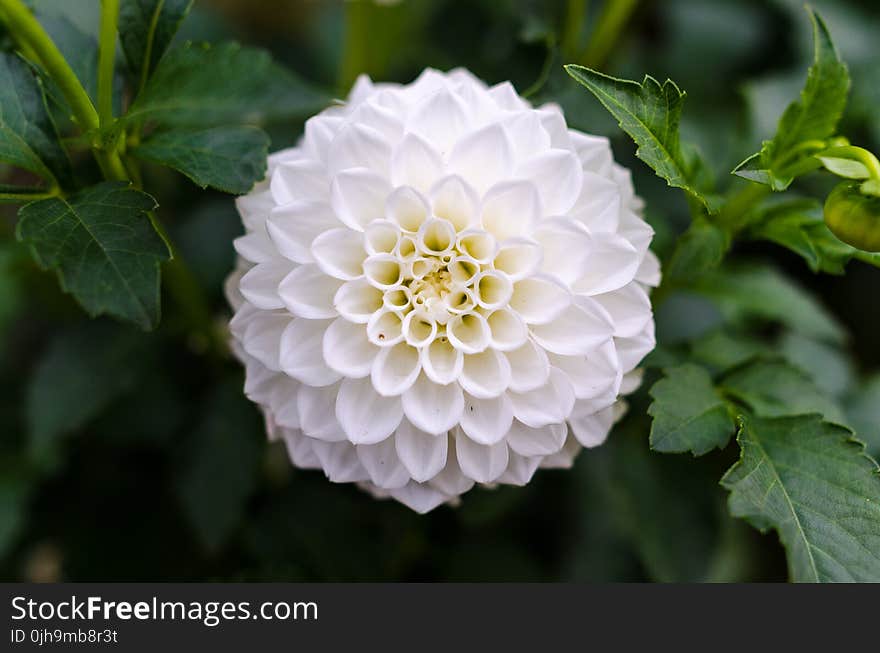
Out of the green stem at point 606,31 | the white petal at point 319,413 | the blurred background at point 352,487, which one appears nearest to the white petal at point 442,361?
the white petal at point 319,413

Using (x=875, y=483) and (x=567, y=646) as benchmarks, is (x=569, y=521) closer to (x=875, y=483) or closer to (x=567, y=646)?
(x=567, y=646)

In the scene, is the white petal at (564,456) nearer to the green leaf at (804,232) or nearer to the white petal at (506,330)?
the white petal at (506,330)

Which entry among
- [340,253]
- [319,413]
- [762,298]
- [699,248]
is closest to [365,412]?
[319,413]

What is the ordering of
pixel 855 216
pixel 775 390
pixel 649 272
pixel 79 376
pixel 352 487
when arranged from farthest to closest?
pixel 352 487 < pixel 79 376 < pixel 775 390 < pixel 649 272 < pixel 855 216

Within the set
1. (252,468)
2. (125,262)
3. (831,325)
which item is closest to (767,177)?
(831,325)

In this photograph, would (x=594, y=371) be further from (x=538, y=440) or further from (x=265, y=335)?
(x=265, y=335)

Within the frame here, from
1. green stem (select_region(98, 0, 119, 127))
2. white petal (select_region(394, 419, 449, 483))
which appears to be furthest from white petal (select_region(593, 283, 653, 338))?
green stem (select_region(98, 0, 119, 127))
